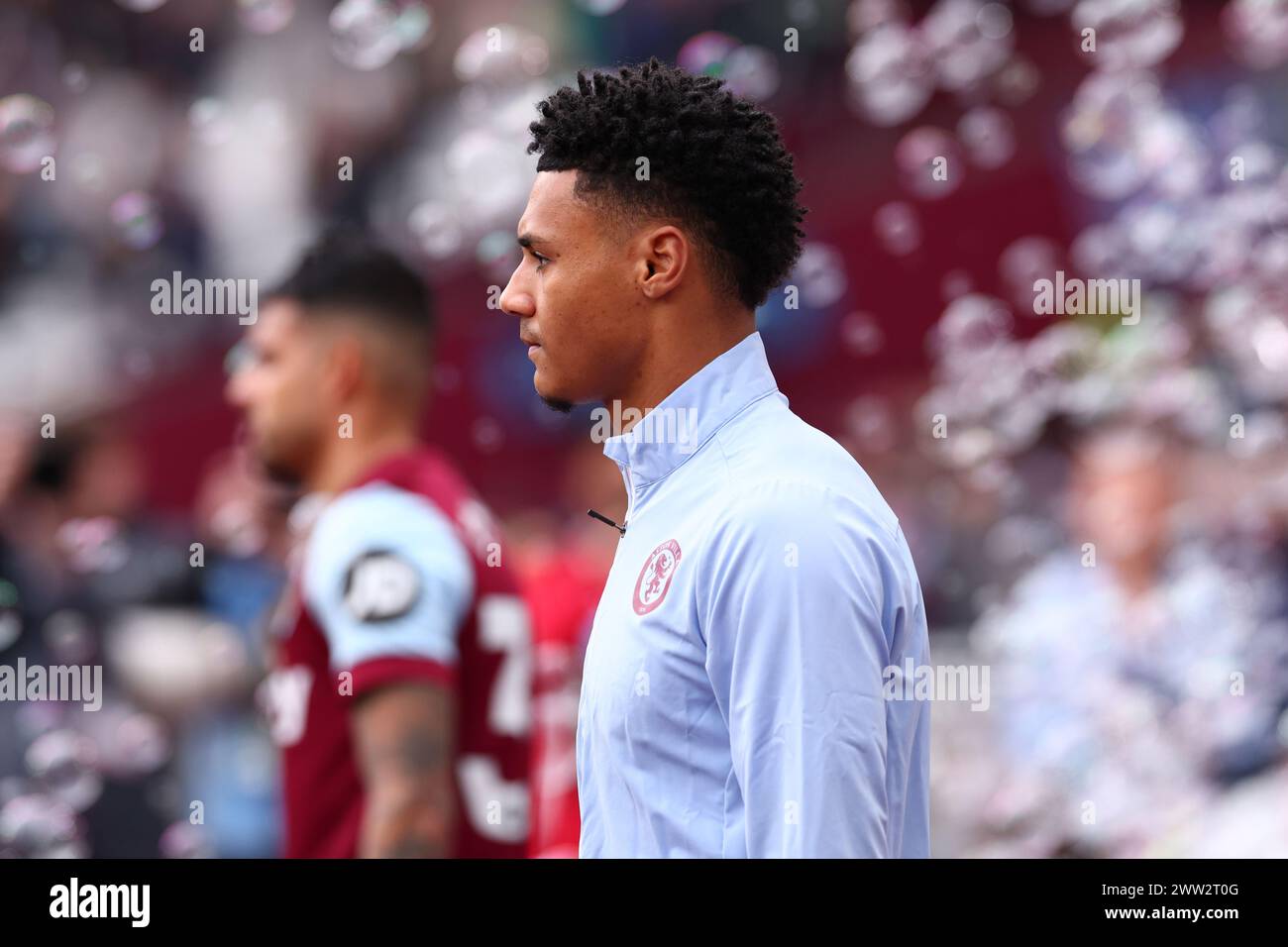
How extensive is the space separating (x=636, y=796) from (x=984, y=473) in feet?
15.3

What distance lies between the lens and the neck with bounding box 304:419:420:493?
10.1 feet

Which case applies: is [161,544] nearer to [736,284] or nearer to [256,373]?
[256,373]

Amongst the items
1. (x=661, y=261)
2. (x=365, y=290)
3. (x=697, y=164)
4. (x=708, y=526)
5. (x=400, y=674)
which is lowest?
(x=400, y=674)

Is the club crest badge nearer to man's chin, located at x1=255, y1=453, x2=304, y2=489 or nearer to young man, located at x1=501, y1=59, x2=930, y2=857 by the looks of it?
young man, located at x1=501, y1=59, x2=930, y2=857

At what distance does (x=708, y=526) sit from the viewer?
160 cm

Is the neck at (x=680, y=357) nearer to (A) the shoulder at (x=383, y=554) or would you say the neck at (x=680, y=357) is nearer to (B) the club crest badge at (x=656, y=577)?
(B) the club crest badge at (x=656, y=577)

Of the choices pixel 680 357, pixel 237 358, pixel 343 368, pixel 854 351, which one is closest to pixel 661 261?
pixel 680 357

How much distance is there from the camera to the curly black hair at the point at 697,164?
5.81 ft

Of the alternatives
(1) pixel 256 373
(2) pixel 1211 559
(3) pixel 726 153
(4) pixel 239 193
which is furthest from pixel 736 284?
(4) pixel 239 193

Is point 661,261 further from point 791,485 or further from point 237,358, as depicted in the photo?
point 237,358

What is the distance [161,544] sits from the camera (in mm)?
5828

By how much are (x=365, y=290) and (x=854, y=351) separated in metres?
3.13

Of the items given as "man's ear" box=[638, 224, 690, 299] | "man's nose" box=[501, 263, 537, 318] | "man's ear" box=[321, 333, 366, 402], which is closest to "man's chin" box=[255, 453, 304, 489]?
"man's ear" box=[321, 333, 366, 402]

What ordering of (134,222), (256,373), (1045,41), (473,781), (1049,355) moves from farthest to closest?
1. (1045,41)
2. (1049,355)
3. (134,222)
4. (256,373)
5. (473,781)
